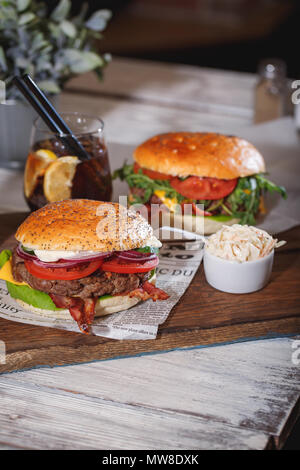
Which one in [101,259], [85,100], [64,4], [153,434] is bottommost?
[85,100]

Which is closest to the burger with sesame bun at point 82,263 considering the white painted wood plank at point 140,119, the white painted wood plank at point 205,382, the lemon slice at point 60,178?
the white painted wood plank at point 205,382

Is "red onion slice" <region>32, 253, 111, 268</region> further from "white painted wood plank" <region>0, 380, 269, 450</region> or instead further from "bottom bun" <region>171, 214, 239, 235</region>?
"bottom bun" <region>171, 214, 239, 235</region>

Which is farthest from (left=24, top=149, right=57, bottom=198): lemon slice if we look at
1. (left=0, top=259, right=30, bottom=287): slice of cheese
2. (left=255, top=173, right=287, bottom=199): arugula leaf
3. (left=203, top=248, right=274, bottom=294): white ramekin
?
(left=255, top=173, right=287, bottom=199): arugula leaf

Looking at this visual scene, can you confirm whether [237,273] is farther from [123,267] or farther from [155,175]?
[155,175]

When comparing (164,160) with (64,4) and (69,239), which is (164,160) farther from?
(64,4)

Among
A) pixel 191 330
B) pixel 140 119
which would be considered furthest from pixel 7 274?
pixel 140 119
